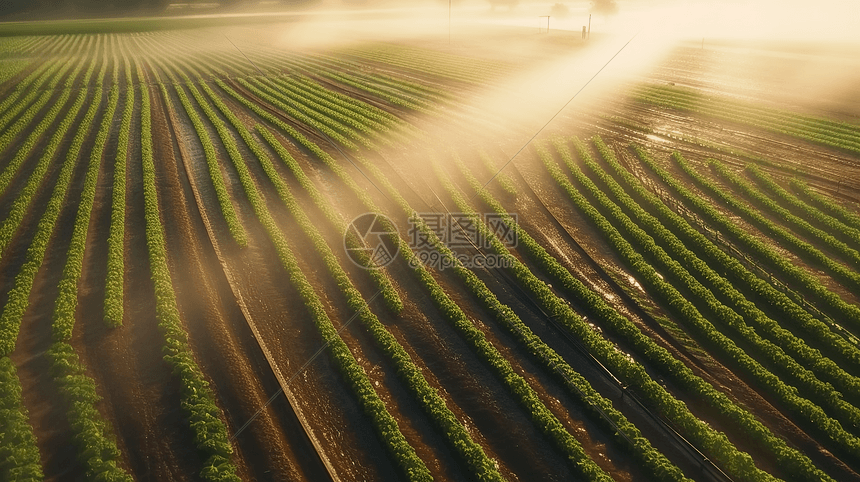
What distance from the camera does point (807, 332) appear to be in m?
18.3

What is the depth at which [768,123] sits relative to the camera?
39.5 m

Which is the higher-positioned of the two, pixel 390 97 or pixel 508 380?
pixel 390 97

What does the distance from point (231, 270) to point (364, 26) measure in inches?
4493

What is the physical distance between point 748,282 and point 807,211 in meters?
8.79

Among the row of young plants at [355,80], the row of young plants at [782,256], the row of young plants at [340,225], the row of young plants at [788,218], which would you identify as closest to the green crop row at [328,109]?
the row of young plants at [355,80]

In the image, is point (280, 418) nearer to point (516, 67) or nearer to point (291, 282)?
point (291, 282)

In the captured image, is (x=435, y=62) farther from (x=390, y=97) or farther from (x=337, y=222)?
(x=337, y=222)

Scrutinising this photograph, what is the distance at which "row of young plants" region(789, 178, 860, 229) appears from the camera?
24797 mm

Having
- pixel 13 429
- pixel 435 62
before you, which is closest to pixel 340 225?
pixel 13 429

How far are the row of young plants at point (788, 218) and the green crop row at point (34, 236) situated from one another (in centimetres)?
3378

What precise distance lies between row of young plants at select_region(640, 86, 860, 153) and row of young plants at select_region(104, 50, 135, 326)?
44407mm

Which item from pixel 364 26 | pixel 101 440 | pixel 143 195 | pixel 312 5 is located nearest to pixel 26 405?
pixel 101 440

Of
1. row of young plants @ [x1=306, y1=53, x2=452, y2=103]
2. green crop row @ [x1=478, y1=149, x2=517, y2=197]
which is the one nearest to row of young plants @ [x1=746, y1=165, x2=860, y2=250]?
green crop row @ [x1=478, y1=149, x2=517, y2=197]

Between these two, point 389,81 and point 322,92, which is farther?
point 389,81
